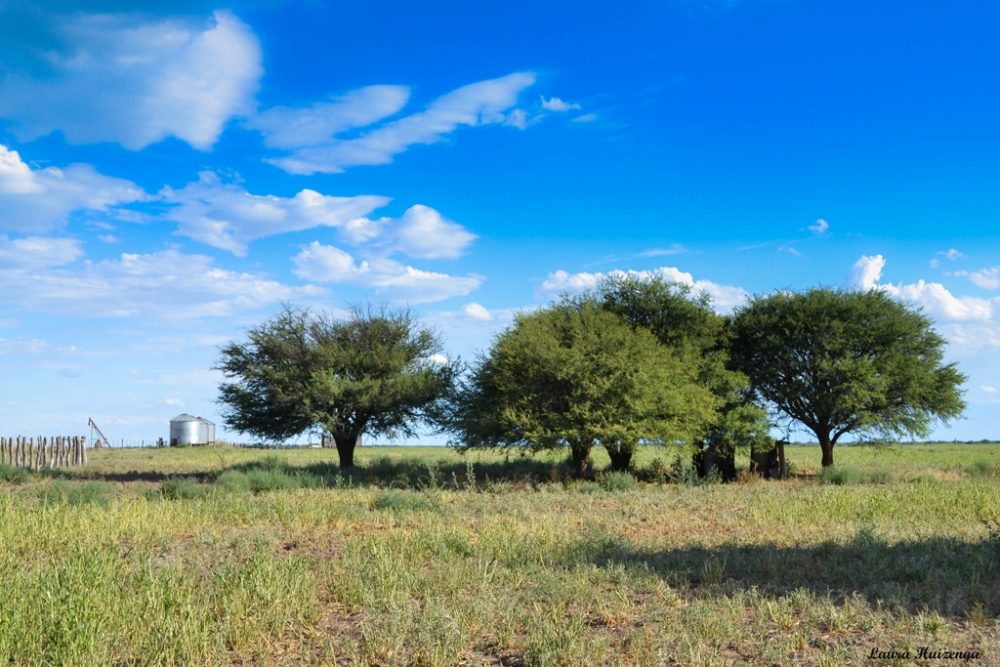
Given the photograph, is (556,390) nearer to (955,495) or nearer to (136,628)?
(955,495)

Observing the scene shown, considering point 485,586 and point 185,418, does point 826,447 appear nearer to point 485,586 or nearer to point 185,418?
point 485,586

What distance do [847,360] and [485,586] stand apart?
25434 millimetres

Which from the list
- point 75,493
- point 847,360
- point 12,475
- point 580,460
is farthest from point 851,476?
point 12,475

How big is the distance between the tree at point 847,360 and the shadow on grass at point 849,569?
762 inches

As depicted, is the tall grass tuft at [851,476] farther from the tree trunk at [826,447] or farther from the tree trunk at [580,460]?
the tree trunk at [580,460]

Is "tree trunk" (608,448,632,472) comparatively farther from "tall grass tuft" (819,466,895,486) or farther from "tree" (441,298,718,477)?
"tall grass tuft" (819,466,895,486)

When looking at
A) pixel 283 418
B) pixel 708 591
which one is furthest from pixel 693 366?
pixel 708 591

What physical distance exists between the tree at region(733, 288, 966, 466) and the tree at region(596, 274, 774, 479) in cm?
213

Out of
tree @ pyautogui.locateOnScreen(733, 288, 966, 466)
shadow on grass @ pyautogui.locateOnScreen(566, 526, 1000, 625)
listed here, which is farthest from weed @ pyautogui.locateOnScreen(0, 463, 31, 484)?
tree @ pyautogui.locateOnScreen(733, 288, 966, 466)

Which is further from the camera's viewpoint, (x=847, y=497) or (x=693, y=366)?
(x=693, y=366)

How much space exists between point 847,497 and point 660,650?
45.4 ft

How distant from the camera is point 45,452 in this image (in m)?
39.6

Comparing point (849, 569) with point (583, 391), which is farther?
point (583, 391)

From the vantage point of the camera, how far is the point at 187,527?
13.2m
